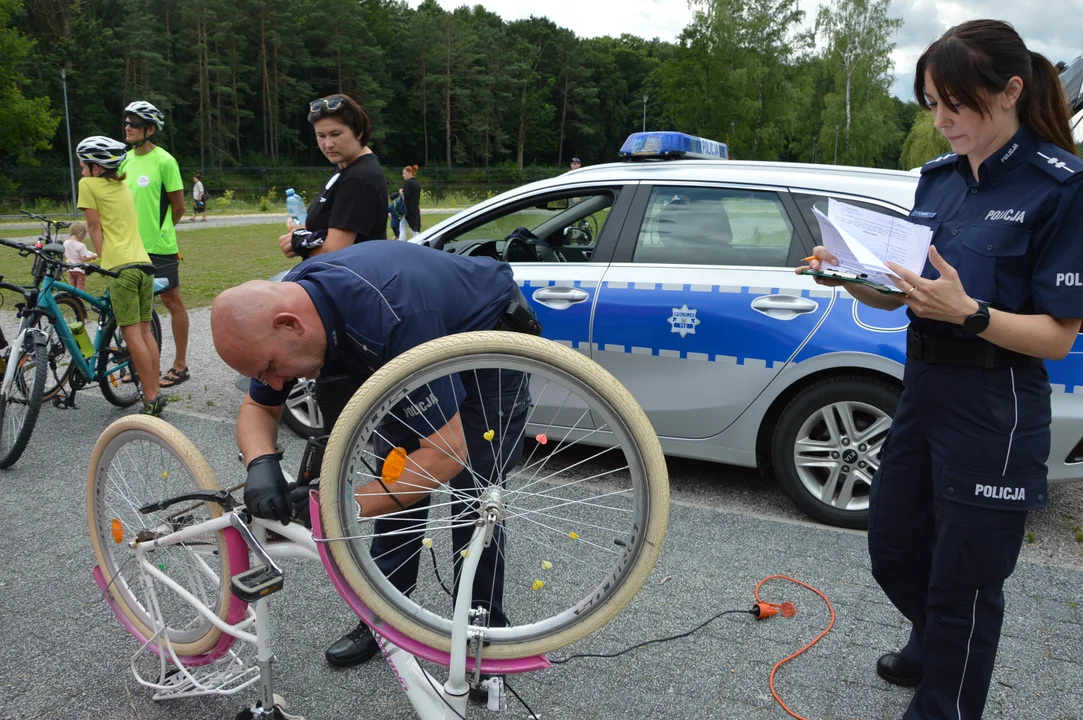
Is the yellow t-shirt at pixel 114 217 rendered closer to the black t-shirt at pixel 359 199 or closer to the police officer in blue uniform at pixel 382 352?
the black t-shirt at pixel 359 199

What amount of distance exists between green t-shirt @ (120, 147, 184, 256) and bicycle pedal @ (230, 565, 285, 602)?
4.72 meters

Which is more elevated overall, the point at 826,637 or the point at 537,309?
the point at 537,309

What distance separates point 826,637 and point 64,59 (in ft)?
207

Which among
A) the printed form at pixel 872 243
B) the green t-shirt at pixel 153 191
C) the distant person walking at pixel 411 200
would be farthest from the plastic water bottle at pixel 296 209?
the distant person walking at pixel 411 200

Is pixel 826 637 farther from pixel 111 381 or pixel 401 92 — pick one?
pixel 401 92

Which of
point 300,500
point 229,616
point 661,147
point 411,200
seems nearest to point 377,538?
point 300,500

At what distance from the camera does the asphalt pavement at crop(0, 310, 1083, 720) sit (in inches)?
100

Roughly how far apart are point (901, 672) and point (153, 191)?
588cm

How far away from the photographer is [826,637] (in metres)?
2.92

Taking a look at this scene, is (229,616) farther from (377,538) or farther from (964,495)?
(964,495)

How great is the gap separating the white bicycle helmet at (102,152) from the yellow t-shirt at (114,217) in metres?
0.14

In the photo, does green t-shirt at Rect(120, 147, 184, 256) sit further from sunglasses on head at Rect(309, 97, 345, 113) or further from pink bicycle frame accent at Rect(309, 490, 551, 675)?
pink bicycle frame accent at Rect(309, 490, 551, 675)

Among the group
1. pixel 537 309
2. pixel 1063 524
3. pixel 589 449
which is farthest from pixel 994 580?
pixel 589 449

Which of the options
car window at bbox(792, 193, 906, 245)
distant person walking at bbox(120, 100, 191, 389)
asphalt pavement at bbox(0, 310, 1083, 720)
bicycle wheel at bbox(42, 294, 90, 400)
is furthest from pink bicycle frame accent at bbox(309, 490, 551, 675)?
distant person walking at bbox(120, 100, 191, 389)
